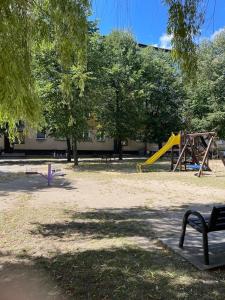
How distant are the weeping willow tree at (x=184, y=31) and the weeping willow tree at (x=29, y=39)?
1647 millimetres

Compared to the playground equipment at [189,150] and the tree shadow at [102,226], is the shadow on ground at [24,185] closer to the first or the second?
the tree shadow at [102,226]

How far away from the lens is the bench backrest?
530 centimetres

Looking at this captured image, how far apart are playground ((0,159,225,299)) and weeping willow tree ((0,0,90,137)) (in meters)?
2.25

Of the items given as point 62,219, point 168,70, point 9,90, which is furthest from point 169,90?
point 9,90

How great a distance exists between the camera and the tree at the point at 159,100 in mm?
36312

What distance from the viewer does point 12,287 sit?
15.4 ft

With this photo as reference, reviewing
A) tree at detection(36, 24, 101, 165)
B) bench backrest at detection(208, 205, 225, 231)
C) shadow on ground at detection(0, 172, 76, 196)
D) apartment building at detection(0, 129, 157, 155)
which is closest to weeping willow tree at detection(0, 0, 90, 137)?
bench backrest at detection(208, 205, 225, 231)

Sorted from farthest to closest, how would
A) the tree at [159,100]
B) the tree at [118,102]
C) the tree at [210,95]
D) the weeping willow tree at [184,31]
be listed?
the tree at [159,100], the tree at [210,95], the tree at [118,102], the weeping willow tree at [184,31]

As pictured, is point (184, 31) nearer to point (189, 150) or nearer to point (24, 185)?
point (24, 185)

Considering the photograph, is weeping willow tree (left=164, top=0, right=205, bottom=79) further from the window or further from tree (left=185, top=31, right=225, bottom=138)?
tree (left=185, top=31, right=225, bottom=138)

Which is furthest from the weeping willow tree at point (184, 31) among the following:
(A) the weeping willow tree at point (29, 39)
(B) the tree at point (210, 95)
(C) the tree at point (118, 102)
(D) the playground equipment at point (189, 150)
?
(B) the tree at point (210, 95)

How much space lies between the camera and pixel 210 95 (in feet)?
120

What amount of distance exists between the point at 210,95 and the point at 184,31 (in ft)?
109

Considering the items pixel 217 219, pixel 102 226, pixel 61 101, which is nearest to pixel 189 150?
pixel 61 101
